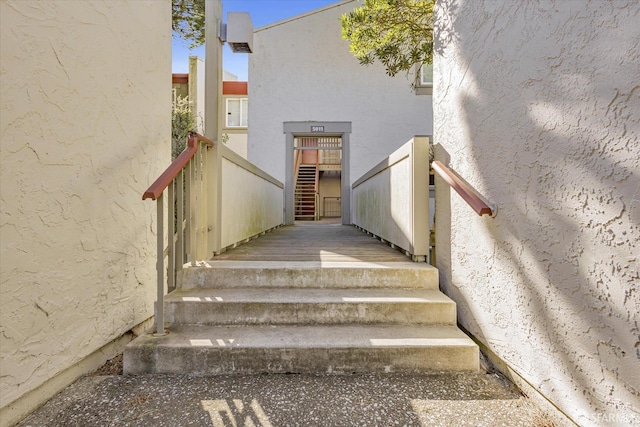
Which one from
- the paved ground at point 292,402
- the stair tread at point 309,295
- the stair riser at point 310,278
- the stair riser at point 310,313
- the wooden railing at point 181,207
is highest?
the wooden railing at point 181,207

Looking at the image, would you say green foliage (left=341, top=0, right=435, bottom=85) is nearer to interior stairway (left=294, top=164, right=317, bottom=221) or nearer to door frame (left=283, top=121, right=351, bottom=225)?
door frame (left=283, top=121, right=351, bottom=225)

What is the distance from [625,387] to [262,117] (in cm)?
720

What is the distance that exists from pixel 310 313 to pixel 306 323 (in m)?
0.06

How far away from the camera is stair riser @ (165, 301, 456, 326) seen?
6.71 ft

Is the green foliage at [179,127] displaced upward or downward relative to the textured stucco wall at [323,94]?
downward

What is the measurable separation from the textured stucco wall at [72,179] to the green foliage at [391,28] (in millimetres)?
2977

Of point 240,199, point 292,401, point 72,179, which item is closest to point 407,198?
point 240,199

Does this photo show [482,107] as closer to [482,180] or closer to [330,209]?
[482,180]

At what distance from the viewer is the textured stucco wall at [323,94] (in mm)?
7242

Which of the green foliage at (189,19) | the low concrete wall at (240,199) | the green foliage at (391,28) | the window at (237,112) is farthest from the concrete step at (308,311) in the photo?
the window at (237,112)

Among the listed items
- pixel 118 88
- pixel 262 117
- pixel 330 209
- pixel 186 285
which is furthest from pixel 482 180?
pixel 330 209

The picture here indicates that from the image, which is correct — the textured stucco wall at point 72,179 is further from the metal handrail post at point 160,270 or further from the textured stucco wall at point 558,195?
the textured stucco wall at point 558,195

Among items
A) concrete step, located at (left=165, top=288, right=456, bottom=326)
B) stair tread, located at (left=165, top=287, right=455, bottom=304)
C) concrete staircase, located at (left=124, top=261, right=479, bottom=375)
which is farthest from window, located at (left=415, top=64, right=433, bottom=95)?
concrete step, located at (left=165, top=288, right=456, bottom=326)

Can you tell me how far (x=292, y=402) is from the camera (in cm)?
149
